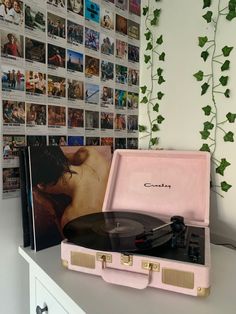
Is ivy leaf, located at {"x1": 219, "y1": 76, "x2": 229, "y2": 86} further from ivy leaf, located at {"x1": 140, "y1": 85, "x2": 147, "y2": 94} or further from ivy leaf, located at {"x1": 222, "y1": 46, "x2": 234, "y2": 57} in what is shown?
ivy leaf, located at {"x1": 140, "y1": 85, "x2": 147, "y2": 94}

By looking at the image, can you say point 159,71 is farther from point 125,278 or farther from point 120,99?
point 125,278

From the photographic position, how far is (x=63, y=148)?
894mm

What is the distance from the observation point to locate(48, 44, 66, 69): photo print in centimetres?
89

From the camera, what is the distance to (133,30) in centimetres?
115

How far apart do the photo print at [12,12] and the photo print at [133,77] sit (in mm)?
478

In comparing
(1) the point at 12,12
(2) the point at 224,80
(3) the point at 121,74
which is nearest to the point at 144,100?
(3) the point at 121,74

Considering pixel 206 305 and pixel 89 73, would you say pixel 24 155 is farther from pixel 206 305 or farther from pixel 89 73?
pixel 206 305

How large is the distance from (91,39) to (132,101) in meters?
0.30

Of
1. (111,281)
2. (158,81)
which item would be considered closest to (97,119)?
(158,81)

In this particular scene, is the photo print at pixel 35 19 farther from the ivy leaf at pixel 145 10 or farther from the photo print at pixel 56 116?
the ivy leaf at pixel 145 10

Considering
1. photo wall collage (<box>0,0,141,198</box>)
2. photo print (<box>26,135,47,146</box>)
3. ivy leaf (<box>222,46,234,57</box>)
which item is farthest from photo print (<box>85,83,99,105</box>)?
ivy leaf (<box>222,46,234,57</box>)

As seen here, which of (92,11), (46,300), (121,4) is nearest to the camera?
(46,300)

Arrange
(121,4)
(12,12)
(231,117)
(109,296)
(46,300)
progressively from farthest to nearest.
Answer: (121,4) < (231,117) < (12,12) < (46,300) < (109,296)

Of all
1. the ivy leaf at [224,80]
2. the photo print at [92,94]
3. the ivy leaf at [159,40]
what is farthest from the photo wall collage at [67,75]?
the ivy leaf at [224,80]
